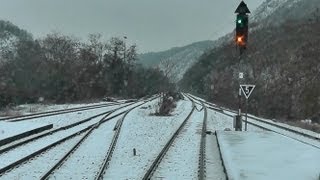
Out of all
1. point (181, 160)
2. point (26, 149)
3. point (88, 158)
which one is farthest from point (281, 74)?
point (88, 158)

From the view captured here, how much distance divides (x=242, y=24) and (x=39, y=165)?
504 inches

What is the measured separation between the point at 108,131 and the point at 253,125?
921 cm

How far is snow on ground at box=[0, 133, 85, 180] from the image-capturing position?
45.5 ft

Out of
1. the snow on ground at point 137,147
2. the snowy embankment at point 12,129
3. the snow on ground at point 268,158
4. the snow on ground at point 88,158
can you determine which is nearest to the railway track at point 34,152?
the snow on ground at point 88,158

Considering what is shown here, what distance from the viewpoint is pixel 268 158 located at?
16.0 metres

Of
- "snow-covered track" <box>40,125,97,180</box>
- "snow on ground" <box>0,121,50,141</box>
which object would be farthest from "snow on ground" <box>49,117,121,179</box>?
"snow on ground" <box>0,121,50,141</box>

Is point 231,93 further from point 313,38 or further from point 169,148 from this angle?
point 169,148

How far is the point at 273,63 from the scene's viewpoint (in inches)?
3917

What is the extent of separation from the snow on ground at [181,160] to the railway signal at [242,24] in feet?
15.1

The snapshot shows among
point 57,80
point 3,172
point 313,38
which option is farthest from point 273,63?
point 3,172

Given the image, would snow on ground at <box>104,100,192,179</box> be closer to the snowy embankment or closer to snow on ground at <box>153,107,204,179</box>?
snow on ground at <box>153,107,204,179</box>

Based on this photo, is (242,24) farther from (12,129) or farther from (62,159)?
(62,159)

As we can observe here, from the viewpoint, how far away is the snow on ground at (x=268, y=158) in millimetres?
13195

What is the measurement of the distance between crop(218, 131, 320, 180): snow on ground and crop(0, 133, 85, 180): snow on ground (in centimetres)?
491
